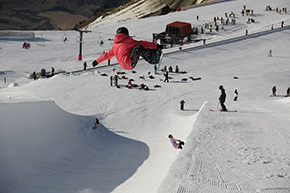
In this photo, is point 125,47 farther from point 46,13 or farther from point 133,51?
point 46,13

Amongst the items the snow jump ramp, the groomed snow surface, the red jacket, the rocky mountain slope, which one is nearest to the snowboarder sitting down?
the red jacket

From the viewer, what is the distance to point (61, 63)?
4009cm

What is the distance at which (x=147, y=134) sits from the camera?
17.1 meters

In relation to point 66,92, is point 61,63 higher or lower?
higher

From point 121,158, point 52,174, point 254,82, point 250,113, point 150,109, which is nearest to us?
point 52,174

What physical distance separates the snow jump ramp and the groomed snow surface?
4cm

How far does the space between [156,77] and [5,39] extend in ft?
105

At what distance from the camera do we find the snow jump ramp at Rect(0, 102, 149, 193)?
11.3m

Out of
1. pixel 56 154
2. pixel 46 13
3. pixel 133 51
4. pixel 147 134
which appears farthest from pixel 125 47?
pixel 46 13

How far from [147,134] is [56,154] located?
5.42 meters

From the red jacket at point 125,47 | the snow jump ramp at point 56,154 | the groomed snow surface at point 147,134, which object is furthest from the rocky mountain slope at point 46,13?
the red jacket at point 125,47

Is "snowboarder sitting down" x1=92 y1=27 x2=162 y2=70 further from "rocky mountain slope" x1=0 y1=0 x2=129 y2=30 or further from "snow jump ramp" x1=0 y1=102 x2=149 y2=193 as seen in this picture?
"rocky mountain slope" x1=0 y1=0 x2=129 y2=30

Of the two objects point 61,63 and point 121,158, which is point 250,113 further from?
point 61,63

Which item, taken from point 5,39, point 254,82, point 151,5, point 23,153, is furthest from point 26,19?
point 23,153
